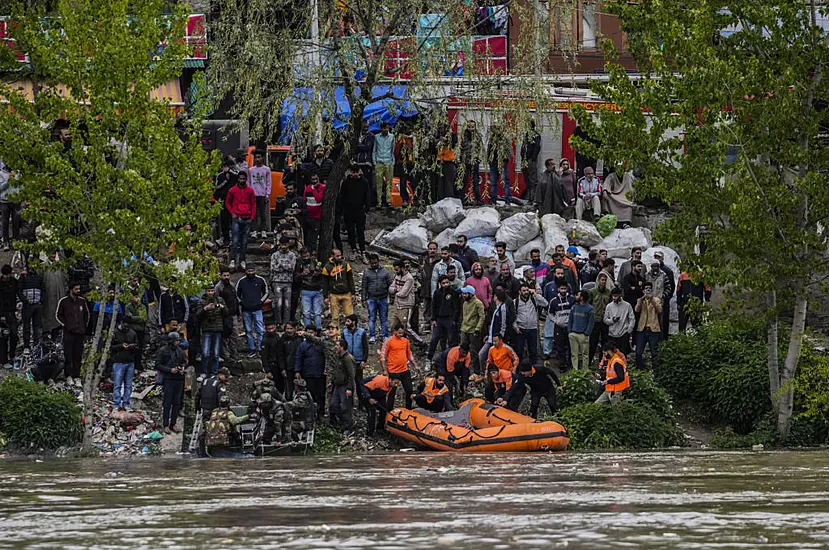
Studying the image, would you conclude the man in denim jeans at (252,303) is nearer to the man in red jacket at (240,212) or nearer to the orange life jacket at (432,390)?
the man in red jacket at (240,212)

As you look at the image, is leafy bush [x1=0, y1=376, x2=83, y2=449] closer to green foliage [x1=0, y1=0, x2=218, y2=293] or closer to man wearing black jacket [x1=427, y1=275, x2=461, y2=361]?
green foliage [x1=0, y1=0, x2=218, y2=293]

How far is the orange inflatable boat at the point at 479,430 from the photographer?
2292 centimetres

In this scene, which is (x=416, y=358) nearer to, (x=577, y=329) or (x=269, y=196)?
(x=577, y=329)

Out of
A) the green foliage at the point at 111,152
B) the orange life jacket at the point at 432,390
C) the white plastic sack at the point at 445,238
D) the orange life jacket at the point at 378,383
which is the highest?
the green foliage at the point at 111,152

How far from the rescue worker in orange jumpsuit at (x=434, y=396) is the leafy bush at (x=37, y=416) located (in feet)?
18.6

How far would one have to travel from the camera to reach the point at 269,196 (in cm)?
3119

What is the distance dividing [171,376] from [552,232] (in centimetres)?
1033

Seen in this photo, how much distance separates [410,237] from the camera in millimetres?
31984

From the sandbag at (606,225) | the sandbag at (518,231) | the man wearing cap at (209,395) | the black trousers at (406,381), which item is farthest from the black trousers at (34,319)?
the sandbag at (606,225)

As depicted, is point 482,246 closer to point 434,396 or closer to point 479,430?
point 434,396

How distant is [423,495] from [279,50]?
15.3m

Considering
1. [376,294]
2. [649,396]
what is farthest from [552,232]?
[649,396]

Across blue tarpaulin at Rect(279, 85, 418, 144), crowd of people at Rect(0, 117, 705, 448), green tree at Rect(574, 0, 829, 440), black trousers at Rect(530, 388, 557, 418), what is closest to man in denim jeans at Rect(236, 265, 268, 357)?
crowd of people at Rect(0, 117, 705, 448)

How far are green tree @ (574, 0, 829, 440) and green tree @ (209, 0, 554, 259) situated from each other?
191 inches
